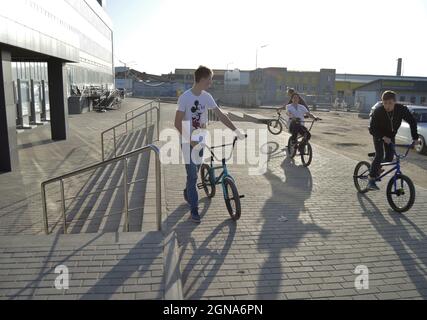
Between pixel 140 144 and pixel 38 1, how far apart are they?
507cm

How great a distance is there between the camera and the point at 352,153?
47.0ft

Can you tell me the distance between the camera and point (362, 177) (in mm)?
7016

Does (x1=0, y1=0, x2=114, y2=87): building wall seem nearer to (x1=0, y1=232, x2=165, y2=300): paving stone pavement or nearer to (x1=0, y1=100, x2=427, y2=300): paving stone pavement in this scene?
(x1=0, y1=100, x2=427, y2=300): paving stone pavement

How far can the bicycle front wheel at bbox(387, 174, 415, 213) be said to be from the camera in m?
5.87

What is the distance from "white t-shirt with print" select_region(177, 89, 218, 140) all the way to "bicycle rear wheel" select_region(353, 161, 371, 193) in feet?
10.6

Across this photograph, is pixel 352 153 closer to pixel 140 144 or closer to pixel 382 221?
pixel 140 144

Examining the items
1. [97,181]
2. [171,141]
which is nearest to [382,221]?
[97,181]

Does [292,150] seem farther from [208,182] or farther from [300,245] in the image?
[300,245]

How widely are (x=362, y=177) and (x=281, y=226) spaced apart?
7.97 ft

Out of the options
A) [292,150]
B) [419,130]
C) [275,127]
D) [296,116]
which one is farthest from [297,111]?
[419,130]

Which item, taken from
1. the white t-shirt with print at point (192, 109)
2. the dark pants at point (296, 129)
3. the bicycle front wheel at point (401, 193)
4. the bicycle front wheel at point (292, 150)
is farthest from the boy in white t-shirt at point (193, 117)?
the bicycle front wheel at point (292, 150)

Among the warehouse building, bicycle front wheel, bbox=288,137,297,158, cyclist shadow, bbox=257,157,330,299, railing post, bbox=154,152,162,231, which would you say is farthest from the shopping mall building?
the warehouse building
